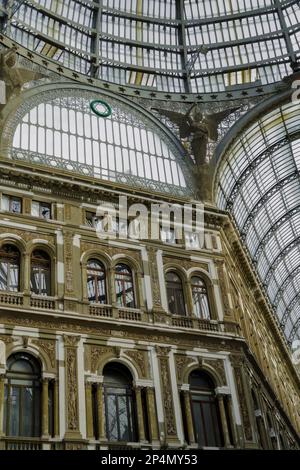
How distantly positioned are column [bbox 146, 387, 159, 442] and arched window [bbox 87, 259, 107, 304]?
5.37m

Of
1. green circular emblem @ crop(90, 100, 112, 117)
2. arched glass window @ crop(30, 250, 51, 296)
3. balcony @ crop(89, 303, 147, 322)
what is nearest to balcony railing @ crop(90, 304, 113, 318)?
balcony @ crop(89, 303, 147, 322)

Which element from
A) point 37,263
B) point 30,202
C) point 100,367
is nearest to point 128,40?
point 30,202

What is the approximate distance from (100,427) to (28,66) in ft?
76.7

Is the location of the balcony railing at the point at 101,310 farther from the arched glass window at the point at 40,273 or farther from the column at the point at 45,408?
the column at the point at 45,408

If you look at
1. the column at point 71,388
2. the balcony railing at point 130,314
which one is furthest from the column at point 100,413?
the balcony railing at point 130,314

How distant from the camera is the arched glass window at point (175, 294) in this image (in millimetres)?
35203

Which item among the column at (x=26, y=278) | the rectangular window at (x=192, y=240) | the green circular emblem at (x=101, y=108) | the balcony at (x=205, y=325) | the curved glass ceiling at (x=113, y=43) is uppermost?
the curved glass ceiling at (x=113, y=43)

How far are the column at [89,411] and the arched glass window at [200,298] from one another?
7.98 m

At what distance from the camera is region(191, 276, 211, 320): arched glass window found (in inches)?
1405

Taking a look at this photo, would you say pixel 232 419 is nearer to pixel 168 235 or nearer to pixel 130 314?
pixel 130 314

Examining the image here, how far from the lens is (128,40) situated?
157ft

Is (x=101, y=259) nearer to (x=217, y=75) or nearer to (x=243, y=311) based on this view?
(x=243, y=311)

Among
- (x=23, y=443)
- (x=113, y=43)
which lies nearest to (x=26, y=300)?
(x=23, y=443)

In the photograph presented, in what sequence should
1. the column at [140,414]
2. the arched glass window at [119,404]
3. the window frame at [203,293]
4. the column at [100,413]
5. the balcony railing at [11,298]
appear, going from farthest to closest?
the window frame at [203,293] < the balcony railing at [11,298] < the arched glass window at [119,404] < the column at [140,414] < the column at [100,413]
